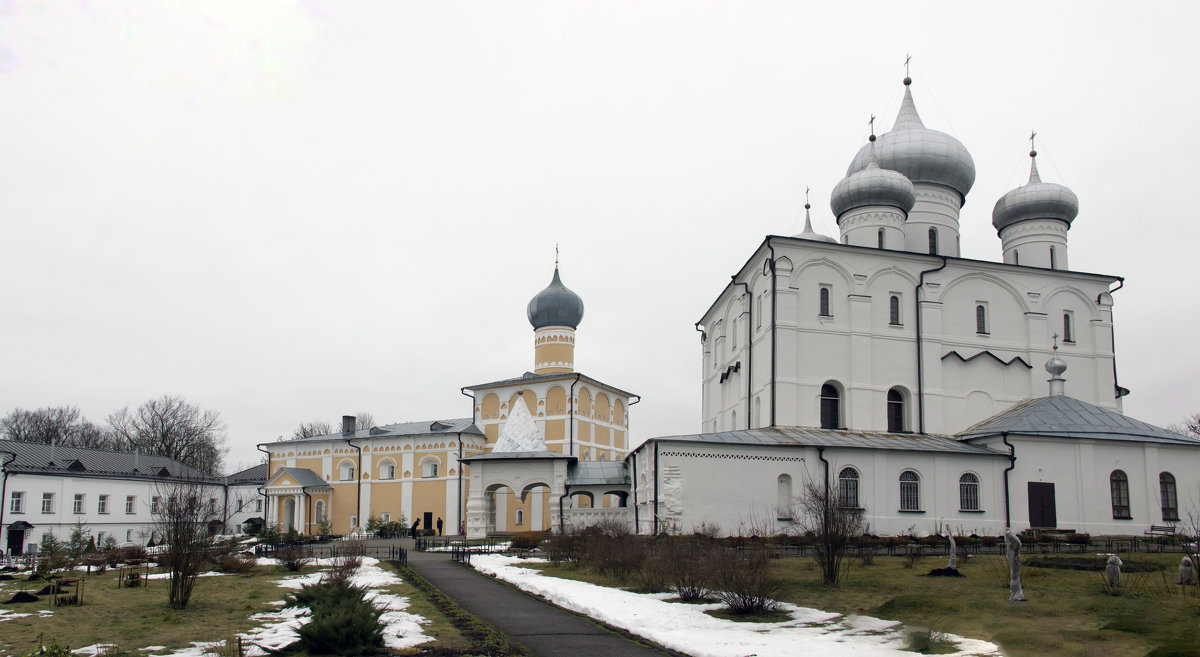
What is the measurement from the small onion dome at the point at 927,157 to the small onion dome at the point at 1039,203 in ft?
5.39

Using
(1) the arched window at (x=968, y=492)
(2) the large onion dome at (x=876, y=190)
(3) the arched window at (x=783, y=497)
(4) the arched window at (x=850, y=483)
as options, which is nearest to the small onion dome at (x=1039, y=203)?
(2) the large onion dome at (x=876, y=190)

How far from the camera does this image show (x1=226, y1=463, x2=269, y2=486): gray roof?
49.5 meters

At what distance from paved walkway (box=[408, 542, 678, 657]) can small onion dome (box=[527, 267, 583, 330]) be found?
25.6 metres

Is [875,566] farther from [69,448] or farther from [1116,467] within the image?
[69,448]

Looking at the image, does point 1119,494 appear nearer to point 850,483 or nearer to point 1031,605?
point 850,483

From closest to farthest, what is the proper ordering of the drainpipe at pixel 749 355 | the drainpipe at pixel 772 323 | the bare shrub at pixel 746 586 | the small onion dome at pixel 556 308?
1. the bare shrub at pixel 746 586
2. the drainpipe at pixel 772 323
3. the drainpipe at pixel 749 355
4. the small onion dome at pixel 556 308

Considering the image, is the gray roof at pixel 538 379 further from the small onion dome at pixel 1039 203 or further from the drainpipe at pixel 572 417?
the small onion dome at pixel 1039 203

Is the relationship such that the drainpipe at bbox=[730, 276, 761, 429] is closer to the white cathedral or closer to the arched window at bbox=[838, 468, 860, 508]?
the white cathedral

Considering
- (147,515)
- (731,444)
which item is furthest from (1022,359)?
(147,515)

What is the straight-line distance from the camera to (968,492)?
25.0 meters

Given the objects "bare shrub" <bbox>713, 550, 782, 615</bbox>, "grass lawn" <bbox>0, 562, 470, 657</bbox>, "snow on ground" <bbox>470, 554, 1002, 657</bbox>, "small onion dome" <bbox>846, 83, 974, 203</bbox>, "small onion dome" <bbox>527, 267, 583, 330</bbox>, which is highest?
"small onion dome" <bbox>846, 83, 974, 203</bbox>

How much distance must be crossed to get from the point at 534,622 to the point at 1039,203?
27.5 metres

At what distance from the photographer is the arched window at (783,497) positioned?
2384 cm

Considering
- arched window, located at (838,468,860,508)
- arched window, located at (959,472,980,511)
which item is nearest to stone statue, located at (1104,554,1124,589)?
arched window, located at (838,468,860,508)
